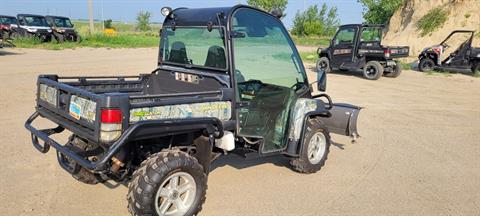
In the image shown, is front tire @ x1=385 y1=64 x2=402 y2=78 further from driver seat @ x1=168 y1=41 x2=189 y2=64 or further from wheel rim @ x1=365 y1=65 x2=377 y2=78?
driver seat @ x1=168 y1=41 x2=189 y2=64

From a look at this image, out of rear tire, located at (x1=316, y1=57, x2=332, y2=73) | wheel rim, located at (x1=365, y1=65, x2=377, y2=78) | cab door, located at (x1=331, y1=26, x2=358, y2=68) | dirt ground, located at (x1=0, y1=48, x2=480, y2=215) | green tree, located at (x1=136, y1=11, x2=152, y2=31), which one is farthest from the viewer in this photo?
green tree, located at (x1=136, y1=11, x2=152, y2=31)

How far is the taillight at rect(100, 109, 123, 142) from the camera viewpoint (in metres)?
3.33

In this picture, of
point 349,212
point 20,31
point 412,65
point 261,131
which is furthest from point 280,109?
point 20,31

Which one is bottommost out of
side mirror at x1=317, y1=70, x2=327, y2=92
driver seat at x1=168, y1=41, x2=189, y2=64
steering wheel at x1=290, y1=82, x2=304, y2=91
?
steering wheel at x1=290, y1=82, x2=304, y2=91

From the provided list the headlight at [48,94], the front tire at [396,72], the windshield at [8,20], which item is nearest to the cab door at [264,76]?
the headlight at [48,94]

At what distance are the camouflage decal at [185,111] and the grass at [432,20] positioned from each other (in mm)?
23238

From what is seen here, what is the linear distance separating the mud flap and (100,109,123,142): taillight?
3.20 meters

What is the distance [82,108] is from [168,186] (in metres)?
1.00

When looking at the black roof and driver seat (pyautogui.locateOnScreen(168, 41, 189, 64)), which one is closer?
the black roof

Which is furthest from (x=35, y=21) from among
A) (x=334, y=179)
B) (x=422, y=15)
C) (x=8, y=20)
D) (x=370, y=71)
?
(x=334, y=179)

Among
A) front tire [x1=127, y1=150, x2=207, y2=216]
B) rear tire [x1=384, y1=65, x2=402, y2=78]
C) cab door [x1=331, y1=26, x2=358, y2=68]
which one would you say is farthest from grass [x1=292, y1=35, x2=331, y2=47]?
front tire [x1=127, y1=150, x2=207, y2=216]

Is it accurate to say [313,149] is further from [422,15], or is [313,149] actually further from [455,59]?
[422,15]

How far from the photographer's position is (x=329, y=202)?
4.43 meters

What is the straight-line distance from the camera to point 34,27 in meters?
25.0
